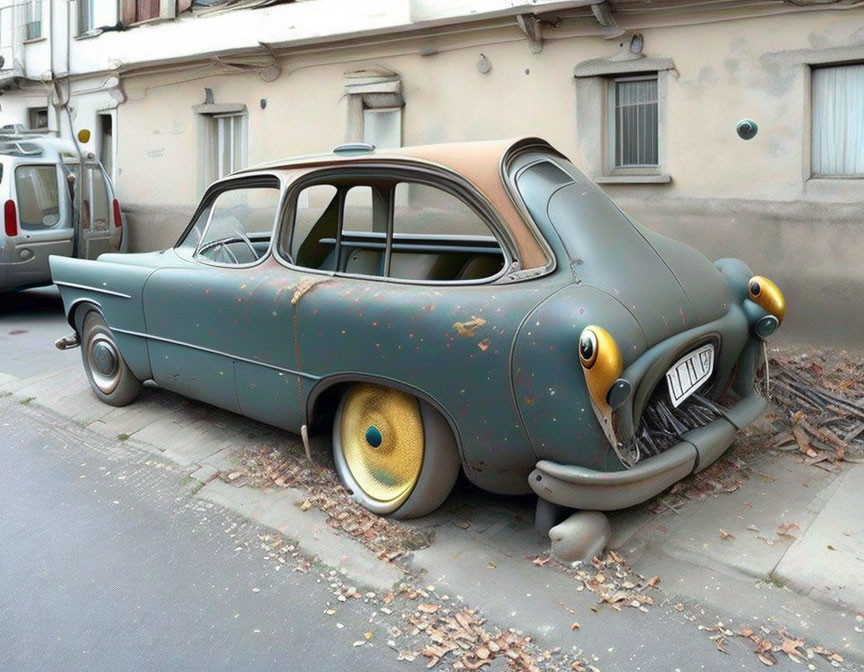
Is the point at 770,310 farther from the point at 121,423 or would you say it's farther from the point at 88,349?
the point at 88,349

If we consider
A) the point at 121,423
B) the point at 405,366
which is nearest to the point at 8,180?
the point at 121,423

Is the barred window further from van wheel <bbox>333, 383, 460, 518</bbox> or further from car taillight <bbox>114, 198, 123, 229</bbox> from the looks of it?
car taillight <bbox>114, 198, 123, 229</bbox>

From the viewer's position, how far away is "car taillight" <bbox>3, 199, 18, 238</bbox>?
982cm

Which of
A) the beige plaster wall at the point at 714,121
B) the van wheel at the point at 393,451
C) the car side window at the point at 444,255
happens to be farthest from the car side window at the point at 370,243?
the beige plaster wall at the point at 714,121

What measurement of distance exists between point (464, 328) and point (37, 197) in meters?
8.38

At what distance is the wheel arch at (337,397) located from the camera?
12.2ft

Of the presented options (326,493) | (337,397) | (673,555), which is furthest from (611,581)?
(337,397)

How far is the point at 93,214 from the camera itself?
35.3 feet

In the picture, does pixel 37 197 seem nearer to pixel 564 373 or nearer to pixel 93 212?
pixel 93 212

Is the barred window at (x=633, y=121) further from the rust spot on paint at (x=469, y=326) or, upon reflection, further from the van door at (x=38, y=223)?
the van door at (x=38, y=223)

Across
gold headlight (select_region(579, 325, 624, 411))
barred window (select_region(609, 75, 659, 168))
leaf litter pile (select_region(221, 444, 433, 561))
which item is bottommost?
leaf litter pile (select_region(221, 444, 433, 561))

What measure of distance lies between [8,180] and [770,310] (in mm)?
8893

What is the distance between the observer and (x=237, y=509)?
4.32 metres

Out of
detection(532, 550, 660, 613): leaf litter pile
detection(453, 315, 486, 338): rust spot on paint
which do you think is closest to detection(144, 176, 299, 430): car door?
detection(453, 315, 486, 338): rust spot on paint
